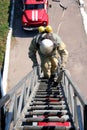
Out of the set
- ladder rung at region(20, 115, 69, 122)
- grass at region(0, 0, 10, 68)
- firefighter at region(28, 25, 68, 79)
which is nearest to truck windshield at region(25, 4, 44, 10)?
grass at region(0, 0, 10, 68)

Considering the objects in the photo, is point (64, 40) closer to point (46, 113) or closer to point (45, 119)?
point (46, 113)

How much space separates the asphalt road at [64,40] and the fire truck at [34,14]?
494 mm

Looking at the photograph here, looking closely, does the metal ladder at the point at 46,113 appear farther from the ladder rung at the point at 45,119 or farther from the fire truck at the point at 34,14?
the fire truck at the point at 34,14

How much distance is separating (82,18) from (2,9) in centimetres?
392

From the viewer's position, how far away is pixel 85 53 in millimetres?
16875

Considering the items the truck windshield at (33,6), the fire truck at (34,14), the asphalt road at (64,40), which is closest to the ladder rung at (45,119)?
the asphalt road at (64,40)

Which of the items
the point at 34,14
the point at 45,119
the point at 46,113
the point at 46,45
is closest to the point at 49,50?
the point at 46,45

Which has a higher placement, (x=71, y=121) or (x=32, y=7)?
(x=32, y=7)

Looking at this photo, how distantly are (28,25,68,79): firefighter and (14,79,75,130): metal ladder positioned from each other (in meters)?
0.84

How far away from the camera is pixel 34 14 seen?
18469mm

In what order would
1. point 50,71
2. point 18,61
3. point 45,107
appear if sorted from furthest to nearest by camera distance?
point 18,61 → point 50,71 → point 45,107

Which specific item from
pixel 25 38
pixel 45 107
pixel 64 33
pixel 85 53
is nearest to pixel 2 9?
pixel 25 38

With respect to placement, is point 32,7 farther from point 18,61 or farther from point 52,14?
point 18,61

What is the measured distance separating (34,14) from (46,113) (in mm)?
11633
